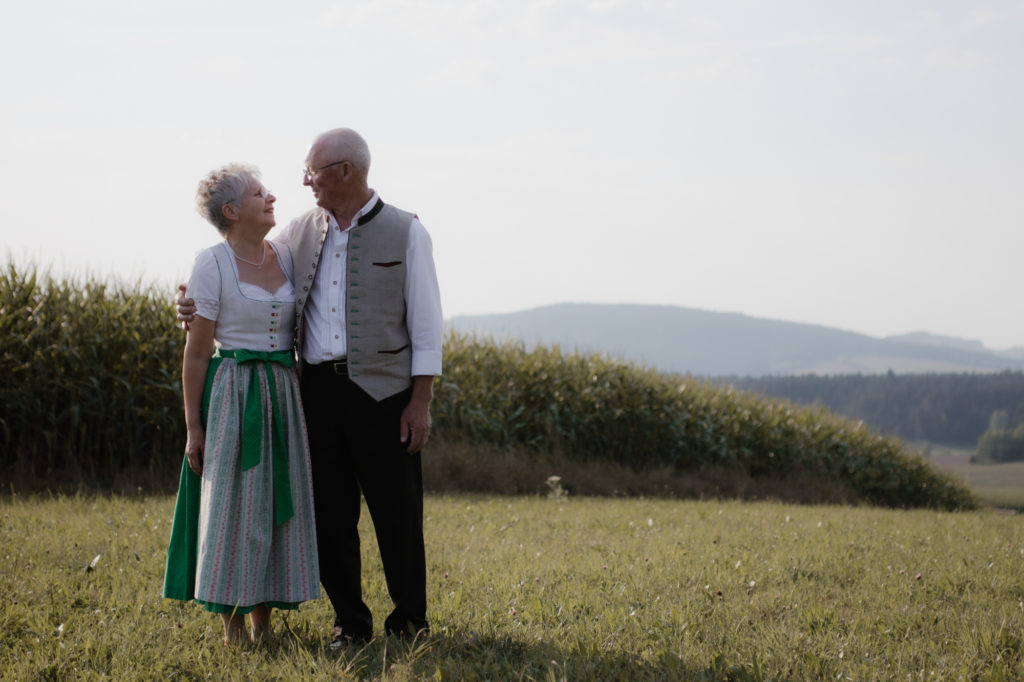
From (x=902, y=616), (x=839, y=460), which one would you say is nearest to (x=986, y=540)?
(x=902, y=616)

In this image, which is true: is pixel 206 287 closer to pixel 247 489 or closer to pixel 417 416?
pixel 247 489

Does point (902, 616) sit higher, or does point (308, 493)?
point (308, 493)

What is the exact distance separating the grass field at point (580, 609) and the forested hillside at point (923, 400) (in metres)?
70.4

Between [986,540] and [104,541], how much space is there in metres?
6.35

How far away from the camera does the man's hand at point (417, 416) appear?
3504 millimetres

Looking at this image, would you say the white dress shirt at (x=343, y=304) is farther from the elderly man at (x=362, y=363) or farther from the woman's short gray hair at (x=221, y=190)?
the woman's short gray hair at (x=221, y=190)

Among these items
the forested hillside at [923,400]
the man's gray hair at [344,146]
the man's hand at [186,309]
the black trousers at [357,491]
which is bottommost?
the forested hillside at [923,400]

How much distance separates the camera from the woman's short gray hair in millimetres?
3441

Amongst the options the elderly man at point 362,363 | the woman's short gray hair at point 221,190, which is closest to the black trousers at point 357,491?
the elderly man at point 362,363

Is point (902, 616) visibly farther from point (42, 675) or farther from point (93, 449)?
point (93, 449)

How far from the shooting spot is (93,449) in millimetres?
8602

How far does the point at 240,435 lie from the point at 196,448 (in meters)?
0.19

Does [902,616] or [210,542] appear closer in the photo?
[210,542]

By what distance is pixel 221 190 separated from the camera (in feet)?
11.3
